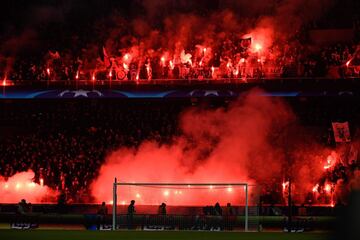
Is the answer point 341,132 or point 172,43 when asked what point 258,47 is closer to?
point 172,43

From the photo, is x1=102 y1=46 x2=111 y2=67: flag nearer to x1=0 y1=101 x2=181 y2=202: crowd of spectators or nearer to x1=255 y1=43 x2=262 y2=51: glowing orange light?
x1=0 y1=101 x2=181 y2=202: crowd of spectators

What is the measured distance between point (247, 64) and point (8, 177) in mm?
9487

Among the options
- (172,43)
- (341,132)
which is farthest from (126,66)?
(341,132)

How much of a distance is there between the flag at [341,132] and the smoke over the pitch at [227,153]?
1.08m

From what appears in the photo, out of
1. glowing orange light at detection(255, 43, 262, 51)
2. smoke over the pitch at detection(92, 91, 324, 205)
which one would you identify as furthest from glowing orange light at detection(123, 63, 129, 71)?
glowing orange light at detection(255, 43, 262, 51)

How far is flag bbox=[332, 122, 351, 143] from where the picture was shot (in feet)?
69.2

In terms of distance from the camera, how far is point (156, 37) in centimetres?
2509

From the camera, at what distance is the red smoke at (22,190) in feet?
68.7

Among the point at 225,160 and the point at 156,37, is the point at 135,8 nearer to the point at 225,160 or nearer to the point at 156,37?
the point at 156,37

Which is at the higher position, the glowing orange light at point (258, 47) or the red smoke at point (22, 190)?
the glowing orange light at point (258, 47)

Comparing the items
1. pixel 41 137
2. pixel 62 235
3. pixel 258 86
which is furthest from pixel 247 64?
pixel 62 235

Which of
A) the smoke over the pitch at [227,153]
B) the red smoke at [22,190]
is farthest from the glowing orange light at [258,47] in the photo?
the red smoke at [22,190]

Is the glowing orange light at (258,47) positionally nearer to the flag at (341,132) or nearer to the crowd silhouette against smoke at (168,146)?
the crowd silhouette against smoke at (168,146)

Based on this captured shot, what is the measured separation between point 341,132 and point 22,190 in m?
11.3
